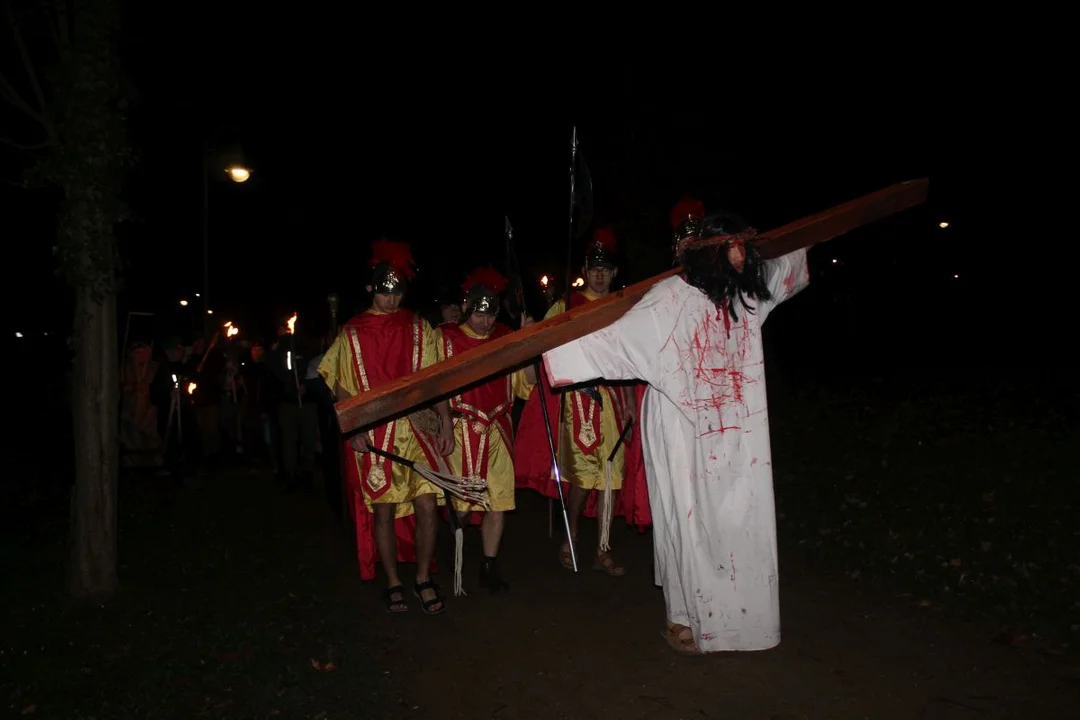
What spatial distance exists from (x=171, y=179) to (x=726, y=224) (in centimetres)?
2405

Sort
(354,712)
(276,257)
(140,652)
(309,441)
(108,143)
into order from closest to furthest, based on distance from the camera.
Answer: (354,712)
(140,652)
(108,143)
(309,441)
(276,257)

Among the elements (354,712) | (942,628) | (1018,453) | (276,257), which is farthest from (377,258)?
(276,257)

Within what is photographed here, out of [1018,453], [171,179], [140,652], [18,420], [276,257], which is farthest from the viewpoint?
[276,257]

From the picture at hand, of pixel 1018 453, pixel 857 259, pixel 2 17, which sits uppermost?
pixel 857 259

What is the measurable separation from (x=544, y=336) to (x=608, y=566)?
2.59m

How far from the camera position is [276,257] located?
35656mm

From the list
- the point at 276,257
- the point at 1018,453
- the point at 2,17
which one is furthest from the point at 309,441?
the point at 276,257

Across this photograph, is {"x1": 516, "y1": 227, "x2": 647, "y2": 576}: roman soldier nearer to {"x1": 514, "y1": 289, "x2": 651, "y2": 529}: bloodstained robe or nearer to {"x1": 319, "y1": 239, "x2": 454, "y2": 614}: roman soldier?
{"x1": 514, "y1": 289, "x2": 651, "y2": 529}: bloodstained robe

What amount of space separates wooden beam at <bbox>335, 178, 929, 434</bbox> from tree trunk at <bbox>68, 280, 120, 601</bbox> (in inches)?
86.4

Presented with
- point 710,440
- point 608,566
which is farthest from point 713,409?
point 608,566

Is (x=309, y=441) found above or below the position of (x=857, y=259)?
below

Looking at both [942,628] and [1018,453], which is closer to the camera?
[942,628]

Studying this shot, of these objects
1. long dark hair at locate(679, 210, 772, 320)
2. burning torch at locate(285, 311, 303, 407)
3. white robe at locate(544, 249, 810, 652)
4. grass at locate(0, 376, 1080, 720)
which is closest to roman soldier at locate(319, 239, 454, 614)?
grass at locate(0, 376, 1080, 720)

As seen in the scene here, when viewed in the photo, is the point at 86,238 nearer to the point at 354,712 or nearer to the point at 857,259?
the point at 354,712
